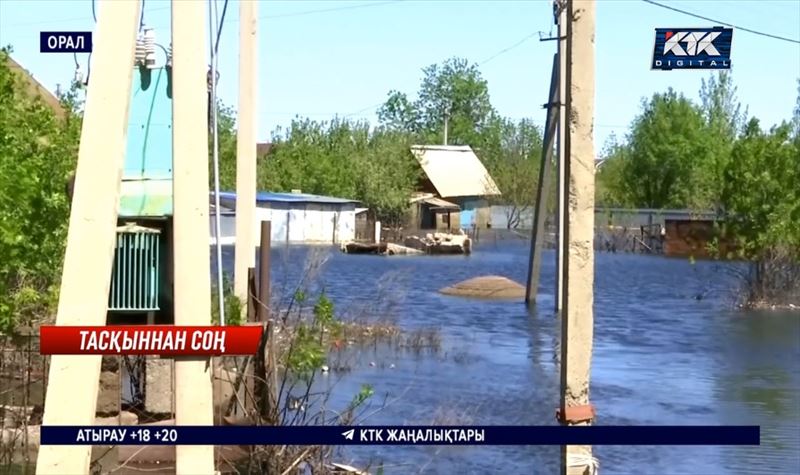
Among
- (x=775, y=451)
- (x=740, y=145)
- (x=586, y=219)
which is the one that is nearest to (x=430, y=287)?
(x=740, y=145)

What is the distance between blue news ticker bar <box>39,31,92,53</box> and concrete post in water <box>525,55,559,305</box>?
76.2ft

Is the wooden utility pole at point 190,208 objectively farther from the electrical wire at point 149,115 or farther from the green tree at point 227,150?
the green tree at point 227,150

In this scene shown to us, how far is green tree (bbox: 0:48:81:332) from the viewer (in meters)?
12.0

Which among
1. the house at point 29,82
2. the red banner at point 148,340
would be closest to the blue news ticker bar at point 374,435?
the red banner at point 148,340

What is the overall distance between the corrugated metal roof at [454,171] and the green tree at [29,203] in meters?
80.7

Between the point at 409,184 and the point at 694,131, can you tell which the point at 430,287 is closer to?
the point at 409,184

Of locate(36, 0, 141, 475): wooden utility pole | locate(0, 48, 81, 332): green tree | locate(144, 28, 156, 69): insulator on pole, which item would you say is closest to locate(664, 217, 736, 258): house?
locate(0, 48, 81, 332): green tree

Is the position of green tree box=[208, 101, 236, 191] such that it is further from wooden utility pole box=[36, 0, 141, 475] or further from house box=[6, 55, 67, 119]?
wooden utility pole box=[36, 0, 141, 475]

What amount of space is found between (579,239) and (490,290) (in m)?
33.6

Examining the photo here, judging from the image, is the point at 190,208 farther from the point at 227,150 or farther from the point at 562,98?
the point at 227,150

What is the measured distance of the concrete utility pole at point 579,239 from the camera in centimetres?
771

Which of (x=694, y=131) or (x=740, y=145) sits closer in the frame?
(x=740, y=145)

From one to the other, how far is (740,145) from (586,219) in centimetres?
3336

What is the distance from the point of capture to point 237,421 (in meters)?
10.3
